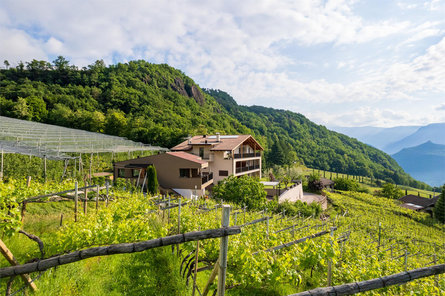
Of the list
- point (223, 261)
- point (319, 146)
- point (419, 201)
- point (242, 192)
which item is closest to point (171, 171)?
point (242, 192)

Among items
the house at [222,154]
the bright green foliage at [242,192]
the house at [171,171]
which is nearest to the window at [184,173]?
the house at [171,171]

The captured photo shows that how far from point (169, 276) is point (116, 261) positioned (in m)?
1.36

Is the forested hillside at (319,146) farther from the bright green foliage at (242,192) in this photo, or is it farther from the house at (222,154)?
the bright green foliage at (242,192)

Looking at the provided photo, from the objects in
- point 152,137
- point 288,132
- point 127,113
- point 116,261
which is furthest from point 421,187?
point 116,261

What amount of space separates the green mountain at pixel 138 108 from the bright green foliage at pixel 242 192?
69.3 feet

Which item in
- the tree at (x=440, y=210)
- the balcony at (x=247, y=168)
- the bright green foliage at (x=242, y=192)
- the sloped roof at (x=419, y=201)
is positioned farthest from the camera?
the sloped roof at (x=419, y=201)

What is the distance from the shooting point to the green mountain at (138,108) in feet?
127

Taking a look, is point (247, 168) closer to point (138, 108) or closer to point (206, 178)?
point (206, 178)

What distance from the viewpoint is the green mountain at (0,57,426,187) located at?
1528 inches

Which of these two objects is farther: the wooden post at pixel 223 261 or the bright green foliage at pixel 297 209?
the bright green foliage at pixel 297 209

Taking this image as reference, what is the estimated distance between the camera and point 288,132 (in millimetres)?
A: 101750

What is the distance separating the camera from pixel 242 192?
17.2m

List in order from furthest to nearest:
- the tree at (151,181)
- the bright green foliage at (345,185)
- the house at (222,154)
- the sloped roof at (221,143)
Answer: the bright green foliage at (345,185) < the house at (222,154) < the sloped roof at (221,143) < the tree at (151,181)

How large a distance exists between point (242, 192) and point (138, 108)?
42.5 metres
